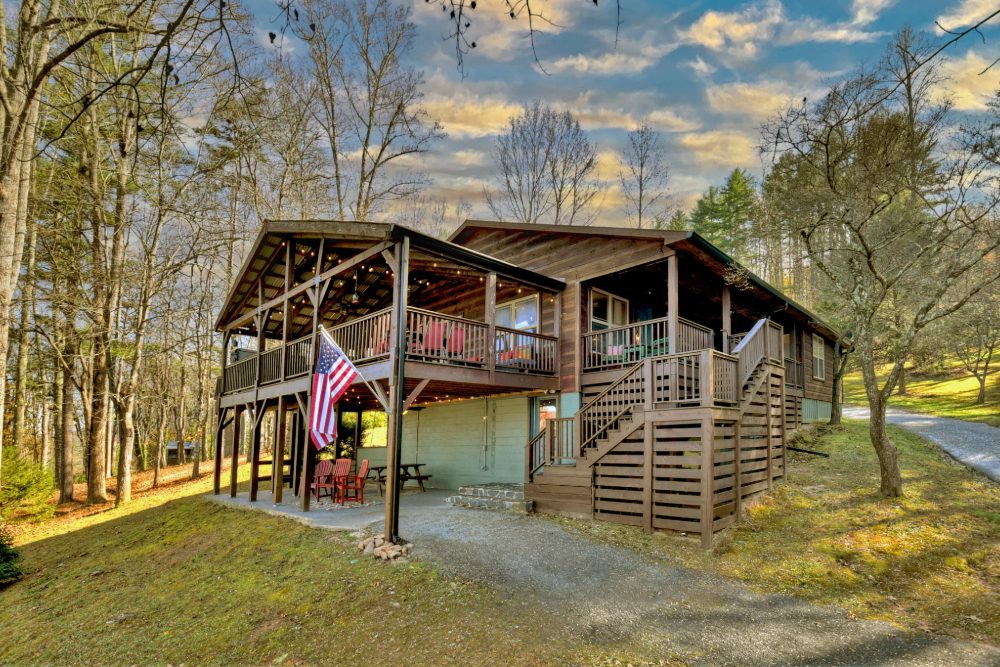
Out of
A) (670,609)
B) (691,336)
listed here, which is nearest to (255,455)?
(691,336)

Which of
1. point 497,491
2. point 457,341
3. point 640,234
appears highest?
point 640,234

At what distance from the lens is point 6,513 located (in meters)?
14.9

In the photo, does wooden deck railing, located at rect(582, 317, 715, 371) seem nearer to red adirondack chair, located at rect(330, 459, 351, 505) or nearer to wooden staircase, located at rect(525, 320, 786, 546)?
wooden staircase, located at rect(525, 320, 786, 546)

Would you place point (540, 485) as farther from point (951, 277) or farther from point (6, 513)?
point (6, 513)

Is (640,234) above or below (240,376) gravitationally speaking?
above

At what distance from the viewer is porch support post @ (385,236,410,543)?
8.76m

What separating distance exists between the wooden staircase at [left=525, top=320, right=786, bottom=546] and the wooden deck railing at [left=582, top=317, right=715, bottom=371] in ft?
4.24

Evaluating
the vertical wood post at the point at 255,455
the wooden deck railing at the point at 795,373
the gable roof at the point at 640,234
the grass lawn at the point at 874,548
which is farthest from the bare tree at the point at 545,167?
the grass lawn at the point at 874,548

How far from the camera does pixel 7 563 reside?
10.2m

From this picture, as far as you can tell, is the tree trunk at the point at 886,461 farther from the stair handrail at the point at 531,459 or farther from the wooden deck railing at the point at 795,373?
the wooden deck railing at the point at 795,373

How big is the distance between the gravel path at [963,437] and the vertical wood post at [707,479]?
7371 millimetres

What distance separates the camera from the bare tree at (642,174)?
28578 millimetres

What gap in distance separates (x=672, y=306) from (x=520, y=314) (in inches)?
180

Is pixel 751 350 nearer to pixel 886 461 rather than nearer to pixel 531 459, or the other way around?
pixel 886 461
